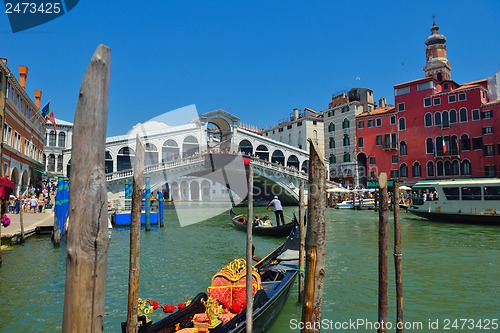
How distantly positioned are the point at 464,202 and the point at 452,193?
565 mm

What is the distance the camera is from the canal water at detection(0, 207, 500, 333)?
434cm

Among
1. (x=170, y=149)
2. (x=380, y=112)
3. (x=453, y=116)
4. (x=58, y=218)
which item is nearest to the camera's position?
(x=58, y=218)

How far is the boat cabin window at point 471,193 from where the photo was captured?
14094 mm

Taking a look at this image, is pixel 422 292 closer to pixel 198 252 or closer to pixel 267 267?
pixel 267 267

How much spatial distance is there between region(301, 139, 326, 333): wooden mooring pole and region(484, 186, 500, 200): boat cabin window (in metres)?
14.1

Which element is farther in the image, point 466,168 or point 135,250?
point 466,168

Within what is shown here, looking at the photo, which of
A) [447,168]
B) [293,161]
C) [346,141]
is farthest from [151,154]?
[447,168]

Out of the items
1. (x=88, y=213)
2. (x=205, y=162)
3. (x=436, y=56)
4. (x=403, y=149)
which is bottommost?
(x=88, y=213)

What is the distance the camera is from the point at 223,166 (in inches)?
972

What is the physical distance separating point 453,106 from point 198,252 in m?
19.5

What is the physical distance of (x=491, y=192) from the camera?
13.7m

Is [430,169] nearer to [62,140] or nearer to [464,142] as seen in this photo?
[464,142]

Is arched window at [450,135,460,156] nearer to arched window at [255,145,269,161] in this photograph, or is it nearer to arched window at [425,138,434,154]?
arched window at [425,138,434,154]

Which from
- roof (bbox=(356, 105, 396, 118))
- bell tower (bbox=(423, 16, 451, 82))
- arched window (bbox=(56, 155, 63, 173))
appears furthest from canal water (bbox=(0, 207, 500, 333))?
bell tower (bbox=(423, 16, 451, 82))
